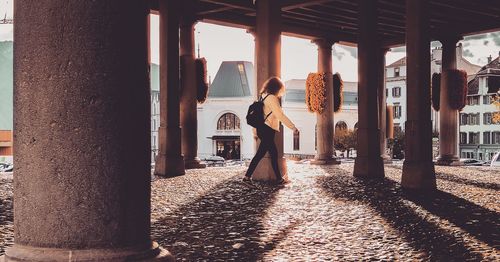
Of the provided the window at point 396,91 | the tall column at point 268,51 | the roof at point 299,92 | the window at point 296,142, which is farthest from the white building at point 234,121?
the tall column at point 268,51

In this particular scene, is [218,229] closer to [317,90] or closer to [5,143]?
[317,90]

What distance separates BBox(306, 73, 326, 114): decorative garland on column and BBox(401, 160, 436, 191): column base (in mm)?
11194

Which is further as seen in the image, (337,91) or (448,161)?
(337,91)

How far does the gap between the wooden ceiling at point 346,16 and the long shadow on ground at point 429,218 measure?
Result: 7.56m

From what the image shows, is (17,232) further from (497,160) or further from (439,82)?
(497,160)

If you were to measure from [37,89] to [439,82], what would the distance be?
23046mm

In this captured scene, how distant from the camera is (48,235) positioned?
322 cm

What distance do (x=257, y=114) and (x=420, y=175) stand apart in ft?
10.9

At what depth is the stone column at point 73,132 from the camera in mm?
3195

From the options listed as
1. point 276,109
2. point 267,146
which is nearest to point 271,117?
point 276,109

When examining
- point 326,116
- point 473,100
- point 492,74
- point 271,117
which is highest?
point 492,74

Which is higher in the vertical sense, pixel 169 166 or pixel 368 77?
pixel 368 77

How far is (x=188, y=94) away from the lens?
19.5 meters

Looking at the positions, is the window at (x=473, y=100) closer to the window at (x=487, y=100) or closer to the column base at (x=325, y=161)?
the window at (x=487, y=100)
